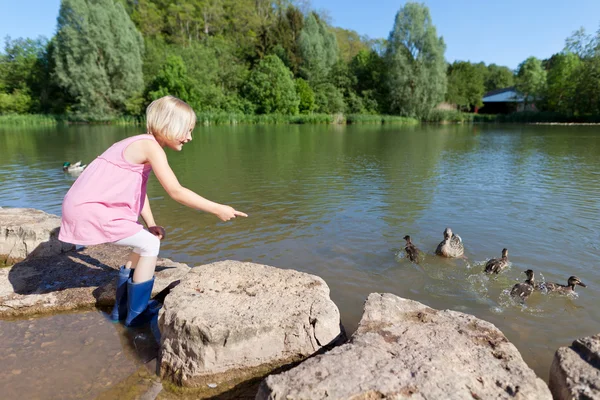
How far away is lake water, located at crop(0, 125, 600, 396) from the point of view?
204 inches

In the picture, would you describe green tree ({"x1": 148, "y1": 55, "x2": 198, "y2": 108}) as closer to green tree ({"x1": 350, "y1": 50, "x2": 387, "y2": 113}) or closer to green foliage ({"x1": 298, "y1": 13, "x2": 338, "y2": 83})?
green foliage ({"x1": 298, "y1": 13, "x2": 338, "y2": 83})

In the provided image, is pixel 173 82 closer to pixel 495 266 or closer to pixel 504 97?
pixel 495 266

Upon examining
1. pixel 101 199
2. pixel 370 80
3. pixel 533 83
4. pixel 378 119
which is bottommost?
pixel 101 199

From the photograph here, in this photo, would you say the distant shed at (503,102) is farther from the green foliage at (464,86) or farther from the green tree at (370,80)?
the green tree at (370,80)

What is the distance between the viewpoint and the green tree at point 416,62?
191 ft

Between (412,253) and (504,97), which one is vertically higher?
(504,97)

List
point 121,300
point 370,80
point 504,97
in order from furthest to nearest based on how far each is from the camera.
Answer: point 504,97
point 370,80
point 121,300

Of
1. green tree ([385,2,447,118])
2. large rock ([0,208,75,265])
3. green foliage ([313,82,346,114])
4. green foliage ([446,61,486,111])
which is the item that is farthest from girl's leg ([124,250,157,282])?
green foliage ([446,61,486,111])

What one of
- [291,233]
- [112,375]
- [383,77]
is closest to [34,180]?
[291,233]

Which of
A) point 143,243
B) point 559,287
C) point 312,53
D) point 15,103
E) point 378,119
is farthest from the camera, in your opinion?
point 312,53

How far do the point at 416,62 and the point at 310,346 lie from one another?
211ft

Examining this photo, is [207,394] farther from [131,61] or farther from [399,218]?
[131,61]

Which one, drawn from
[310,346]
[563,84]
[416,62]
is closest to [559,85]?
[563,84]

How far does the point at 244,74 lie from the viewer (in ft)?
222
